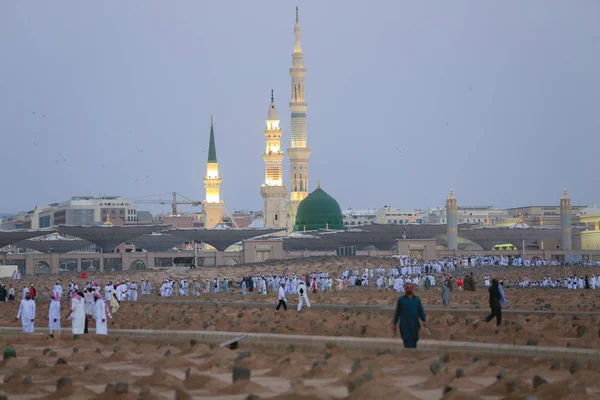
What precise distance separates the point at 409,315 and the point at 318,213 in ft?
224

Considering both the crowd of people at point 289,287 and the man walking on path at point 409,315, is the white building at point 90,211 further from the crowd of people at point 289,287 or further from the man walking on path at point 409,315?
the man walking on path at point 409,315

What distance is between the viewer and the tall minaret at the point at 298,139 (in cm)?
8494

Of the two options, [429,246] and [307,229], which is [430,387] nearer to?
[429,246]

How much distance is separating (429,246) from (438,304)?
3485cm

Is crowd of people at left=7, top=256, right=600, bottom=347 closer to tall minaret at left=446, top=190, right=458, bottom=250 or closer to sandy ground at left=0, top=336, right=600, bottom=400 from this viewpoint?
sandy ground at left=0, top=336, right=600, bottom=400

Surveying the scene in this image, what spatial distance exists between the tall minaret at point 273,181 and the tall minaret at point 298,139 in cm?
95

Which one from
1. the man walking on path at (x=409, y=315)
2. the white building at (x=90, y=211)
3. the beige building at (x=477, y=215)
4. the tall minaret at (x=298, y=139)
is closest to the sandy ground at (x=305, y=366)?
the man walking on path at (x=409, y=315)

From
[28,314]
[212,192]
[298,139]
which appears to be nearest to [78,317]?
[28,314]

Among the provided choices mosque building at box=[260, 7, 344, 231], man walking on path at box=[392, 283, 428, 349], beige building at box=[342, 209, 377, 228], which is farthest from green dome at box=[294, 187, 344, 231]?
man walking on path at box=[392, 283, 428, 349]

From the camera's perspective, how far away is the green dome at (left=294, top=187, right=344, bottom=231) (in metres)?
78.8

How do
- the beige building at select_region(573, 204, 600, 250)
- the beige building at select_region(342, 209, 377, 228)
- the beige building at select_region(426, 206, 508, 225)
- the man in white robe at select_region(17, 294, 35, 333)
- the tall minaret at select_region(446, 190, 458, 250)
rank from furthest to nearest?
the beige building at select_region(342, 209, 377, 228) < the beige building at select_region(426, 206, 508, 225) < the beige building at select_region(573, 204, 600, 250) < the tall minaret at select_region(446, 190, 458, 250) < the man in white robe at select_region(17, 294, 35, 333)

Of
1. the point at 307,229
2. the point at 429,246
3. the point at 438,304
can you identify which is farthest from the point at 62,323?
the point at 307,229

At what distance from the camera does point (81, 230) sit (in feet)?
198

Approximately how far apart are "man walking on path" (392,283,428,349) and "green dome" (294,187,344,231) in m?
66.1
